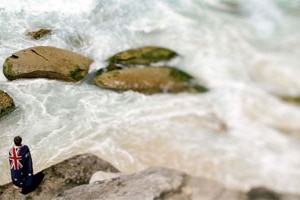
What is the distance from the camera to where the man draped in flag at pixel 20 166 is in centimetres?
927

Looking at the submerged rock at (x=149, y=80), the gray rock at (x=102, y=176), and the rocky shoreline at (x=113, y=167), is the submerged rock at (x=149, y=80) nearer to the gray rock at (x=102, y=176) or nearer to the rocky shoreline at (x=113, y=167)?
the rocky shoreline at (x=113, y=167)

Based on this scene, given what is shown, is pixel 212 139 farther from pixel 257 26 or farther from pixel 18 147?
pixel 257 26

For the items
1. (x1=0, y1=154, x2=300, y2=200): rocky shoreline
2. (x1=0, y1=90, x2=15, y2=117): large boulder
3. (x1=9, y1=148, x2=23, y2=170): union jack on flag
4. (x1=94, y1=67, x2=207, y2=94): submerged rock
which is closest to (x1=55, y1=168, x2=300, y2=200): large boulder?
(x1=0, y1=154, x2=300, y2=200): rocky shoreline

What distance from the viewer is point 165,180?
8.85m

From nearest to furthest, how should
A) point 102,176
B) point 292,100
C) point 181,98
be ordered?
point 102,176
point 292,100
point 181,98

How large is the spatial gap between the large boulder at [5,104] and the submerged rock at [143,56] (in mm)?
3254

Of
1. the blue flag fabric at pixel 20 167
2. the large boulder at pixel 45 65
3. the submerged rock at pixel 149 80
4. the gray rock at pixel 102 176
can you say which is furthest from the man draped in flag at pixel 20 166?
the large boulder at pixel 45 65

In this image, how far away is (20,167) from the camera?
937 cm

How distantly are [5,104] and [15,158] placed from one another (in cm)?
341

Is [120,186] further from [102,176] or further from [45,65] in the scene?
[45,65]

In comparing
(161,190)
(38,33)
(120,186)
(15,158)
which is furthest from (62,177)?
(38,33)

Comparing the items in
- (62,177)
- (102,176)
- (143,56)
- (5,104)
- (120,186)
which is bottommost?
(5,104)

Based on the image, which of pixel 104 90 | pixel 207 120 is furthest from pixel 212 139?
pixel 104 90

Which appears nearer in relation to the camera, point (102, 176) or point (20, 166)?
point (20, 166)
